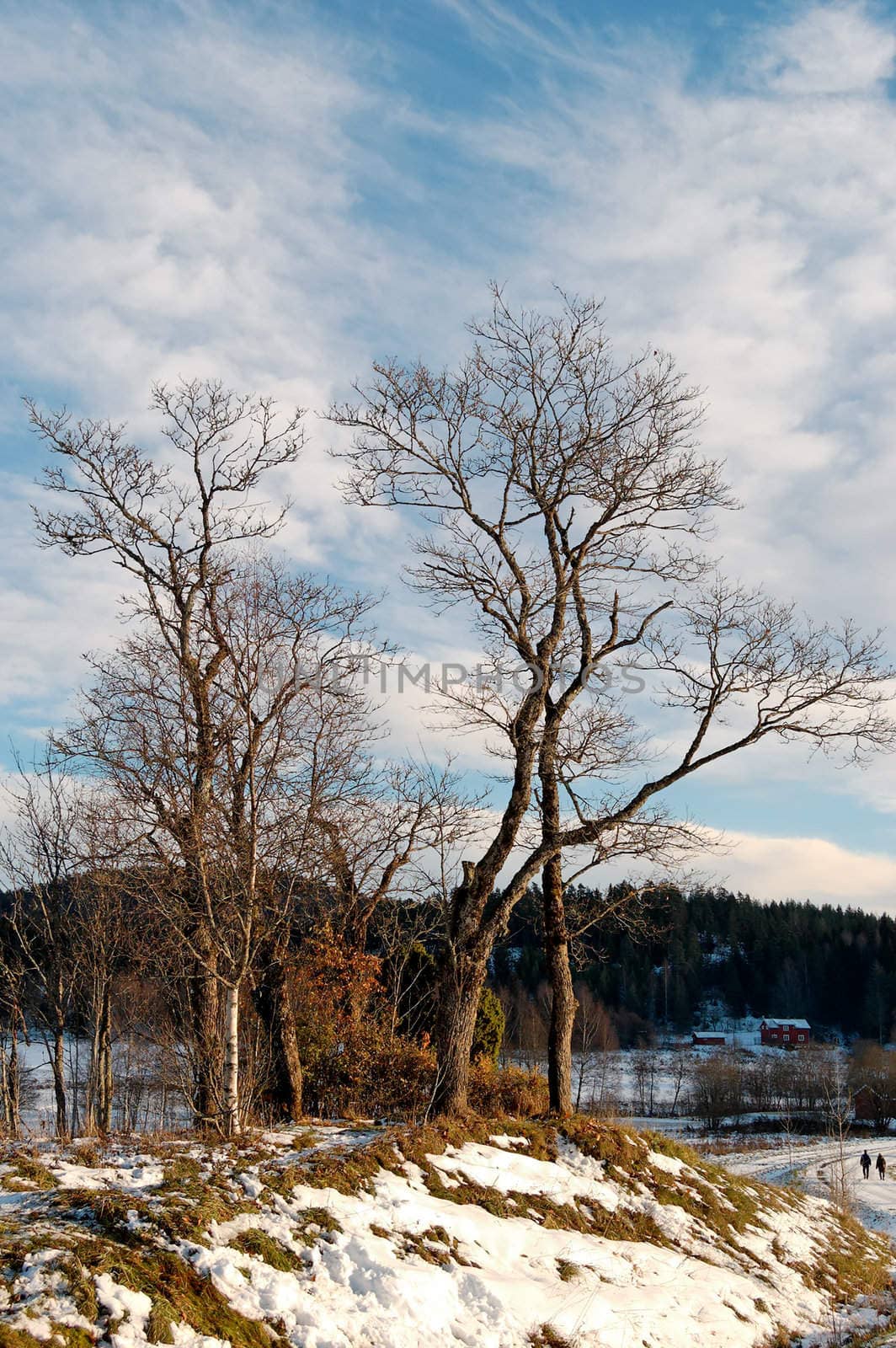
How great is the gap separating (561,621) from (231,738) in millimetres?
4788

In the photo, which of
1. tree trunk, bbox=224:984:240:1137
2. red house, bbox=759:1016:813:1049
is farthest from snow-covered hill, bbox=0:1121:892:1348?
red house, bbox=759:1016:813:1049

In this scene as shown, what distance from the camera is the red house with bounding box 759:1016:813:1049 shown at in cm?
9206

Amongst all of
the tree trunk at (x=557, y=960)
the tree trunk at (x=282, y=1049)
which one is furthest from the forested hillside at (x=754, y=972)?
the tree trunk at (x=557, y=960)

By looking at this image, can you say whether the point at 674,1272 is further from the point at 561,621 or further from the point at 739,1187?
the point at 561,621

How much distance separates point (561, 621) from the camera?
12.6 metres

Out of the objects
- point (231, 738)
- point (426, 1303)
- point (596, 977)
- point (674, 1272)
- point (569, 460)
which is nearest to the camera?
point (426, 1303)

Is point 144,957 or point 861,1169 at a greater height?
point 144,957

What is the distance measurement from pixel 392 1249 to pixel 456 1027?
428 centimetres

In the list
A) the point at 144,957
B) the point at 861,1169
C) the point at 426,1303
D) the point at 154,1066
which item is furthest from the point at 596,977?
the point at 426,1303

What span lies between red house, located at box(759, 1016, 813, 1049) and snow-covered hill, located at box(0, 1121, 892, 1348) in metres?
90.9

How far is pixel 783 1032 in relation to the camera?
9294 cm

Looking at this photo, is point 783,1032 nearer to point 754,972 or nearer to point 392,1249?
point 754,972

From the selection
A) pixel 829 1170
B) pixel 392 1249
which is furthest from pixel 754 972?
pixel 392 1249

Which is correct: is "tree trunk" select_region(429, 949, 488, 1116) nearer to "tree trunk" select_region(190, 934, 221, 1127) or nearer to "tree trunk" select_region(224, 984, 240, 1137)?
"tree trunk" select_region(224, 984, 240, 1137)
